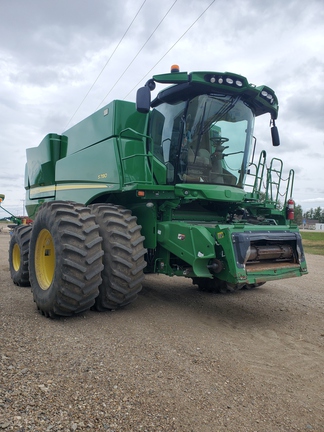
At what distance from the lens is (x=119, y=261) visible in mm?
4266

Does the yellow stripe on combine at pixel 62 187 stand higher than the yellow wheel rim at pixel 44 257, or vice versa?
the yellow stripe on combine at pixel 62 187

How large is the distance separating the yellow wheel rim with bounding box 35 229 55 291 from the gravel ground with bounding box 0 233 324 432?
50cm

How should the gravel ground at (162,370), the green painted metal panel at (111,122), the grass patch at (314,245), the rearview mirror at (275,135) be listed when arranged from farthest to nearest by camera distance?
the grass patch at (314,245), the rearview mirror at (275,135), the green painted metal panel at (111,122), the gravel ground at (162,370)

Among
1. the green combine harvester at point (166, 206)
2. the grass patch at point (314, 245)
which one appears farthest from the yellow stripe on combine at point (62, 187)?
the grass patch at point (314, 245)

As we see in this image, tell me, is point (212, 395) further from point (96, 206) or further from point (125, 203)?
point (125, 203)

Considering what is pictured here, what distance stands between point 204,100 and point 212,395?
379cm

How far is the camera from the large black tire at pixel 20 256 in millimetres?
6535

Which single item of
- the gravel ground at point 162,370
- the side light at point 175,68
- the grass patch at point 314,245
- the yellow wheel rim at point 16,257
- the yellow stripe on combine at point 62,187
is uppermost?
the side light at point 175,68

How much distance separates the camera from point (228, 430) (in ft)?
7.38

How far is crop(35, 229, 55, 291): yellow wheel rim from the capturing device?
16.5ft

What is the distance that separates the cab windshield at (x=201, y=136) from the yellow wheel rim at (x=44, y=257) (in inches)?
79.4

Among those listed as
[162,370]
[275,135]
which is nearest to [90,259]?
[162,370]

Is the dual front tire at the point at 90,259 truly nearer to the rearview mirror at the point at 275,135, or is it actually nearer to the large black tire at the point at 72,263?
the large black tire at the point at 72,263

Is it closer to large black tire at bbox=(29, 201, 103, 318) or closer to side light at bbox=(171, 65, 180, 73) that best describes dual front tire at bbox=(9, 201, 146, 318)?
large black tire at bbox=(29, 201, 103, 318)
